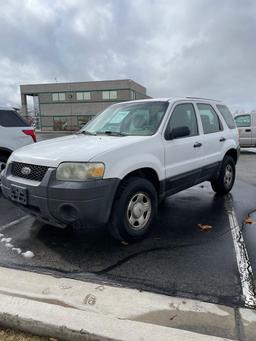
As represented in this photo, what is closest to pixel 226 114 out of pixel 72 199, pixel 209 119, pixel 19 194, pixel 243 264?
pixel 209 119

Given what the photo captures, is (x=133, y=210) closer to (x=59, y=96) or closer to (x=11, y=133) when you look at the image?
(x=11, y=133)

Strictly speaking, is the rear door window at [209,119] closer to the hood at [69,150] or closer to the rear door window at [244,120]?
the hood at [69,150]

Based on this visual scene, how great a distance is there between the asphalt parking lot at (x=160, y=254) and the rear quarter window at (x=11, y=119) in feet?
7.76

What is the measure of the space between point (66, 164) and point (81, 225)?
703 millimetres

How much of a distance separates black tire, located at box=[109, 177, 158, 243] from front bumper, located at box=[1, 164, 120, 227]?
0.67ft

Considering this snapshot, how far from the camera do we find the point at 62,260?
3580 mm

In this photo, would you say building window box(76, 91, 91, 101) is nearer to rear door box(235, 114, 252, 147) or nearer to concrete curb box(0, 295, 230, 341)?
rear door box(235, 114, 252, 147)

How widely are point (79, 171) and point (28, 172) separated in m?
0.78

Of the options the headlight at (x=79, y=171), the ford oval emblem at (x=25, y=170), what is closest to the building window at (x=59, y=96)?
the ford oval emblem at (x=25, y=170)

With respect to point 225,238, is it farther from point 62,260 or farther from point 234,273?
point 62,260

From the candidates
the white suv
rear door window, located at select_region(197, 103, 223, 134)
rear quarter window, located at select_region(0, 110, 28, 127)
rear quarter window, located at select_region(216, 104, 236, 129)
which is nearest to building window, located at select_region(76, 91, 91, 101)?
rear quarter window, located at select_region(0, 110, 28, 127)

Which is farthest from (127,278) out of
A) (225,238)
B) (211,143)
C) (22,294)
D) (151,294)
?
(211,143)

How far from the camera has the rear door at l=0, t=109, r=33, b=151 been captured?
6.71 metres

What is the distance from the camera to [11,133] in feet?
22.3
